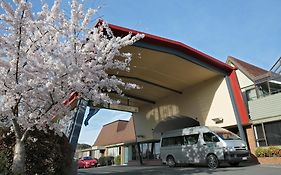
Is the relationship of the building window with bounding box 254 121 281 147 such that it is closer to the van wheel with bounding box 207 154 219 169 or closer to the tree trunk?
the van wheel with bounding box 207 154 219 169

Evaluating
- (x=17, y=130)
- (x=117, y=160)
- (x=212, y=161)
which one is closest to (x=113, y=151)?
(x=117, y=160)

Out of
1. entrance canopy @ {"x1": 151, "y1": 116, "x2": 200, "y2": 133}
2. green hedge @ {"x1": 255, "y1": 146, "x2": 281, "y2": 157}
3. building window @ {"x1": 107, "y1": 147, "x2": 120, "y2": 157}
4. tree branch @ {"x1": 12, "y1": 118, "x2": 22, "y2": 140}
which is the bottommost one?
green hedge @ {"x1": 255, "y1": 146, "x2": 281, "y2": 157}

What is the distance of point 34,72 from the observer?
8.13 metres

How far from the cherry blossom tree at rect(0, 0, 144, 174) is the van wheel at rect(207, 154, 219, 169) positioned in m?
8.22

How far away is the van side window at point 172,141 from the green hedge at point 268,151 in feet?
15.3

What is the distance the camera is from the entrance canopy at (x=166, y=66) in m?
16.1

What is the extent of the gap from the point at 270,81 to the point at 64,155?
14.4 m

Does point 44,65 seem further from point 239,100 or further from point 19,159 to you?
point 239,100

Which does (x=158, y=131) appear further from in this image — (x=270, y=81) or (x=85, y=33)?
(x=85, y=33)

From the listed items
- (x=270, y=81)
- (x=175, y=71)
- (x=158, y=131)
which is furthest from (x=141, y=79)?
(x=270, y=81)

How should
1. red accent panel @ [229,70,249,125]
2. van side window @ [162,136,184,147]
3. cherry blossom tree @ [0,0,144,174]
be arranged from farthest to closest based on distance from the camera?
red accent panel @ [229,70,249,125] → van side window @ [162,136,184,147] → cherry blossom tree @ [0,0,144,174]

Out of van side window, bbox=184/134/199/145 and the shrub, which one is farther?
the shrub

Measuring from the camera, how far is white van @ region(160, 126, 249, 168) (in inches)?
570

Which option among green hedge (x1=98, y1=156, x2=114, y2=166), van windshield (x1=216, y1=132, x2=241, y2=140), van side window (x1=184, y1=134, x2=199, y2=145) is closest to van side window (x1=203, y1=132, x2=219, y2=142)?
van windshield (x1=216, y1=132, x2=241, y2=140)
